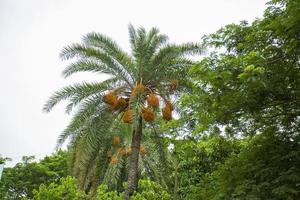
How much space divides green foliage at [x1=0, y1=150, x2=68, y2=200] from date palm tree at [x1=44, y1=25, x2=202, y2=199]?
2730 centimetres

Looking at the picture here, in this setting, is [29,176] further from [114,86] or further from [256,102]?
[256,102]

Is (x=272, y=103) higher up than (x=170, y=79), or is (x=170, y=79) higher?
(x=170, y=79)

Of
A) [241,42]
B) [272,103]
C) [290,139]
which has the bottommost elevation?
[290,139]

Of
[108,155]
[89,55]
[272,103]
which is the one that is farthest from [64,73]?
[272,103]

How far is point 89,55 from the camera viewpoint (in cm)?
1722

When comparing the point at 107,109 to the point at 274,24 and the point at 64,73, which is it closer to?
the point at 64,73

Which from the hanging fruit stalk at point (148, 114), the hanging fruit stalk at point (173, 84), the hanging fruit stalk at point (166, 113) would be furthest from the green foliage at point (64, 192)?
the hanging fruit stalk at point (166, 113)

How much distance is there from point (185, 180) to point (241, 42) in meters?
9.37

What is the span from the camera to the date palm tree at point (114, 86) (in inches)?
655

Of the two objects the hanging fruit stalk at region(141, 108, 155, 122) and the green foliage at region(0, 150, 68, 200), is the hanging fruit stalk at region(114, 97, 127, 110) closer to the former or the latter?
the hanging fruit stalk at region(141, 108, 155, 122)

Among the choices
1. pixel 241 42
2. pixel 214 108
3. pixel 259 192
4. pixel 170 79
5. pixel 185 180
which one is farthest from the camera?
pixel 185 180

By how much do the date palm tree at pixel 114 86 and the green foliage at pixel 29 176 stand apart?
89.6 feet

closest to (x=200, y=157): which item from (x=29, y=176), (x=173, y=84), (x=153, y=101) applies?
(x=173, y=84)

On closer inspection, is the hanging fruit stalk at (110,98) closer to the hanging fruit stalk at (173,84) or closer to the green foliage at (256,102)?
Answer: the hanging fruit stalk at (173,84)
